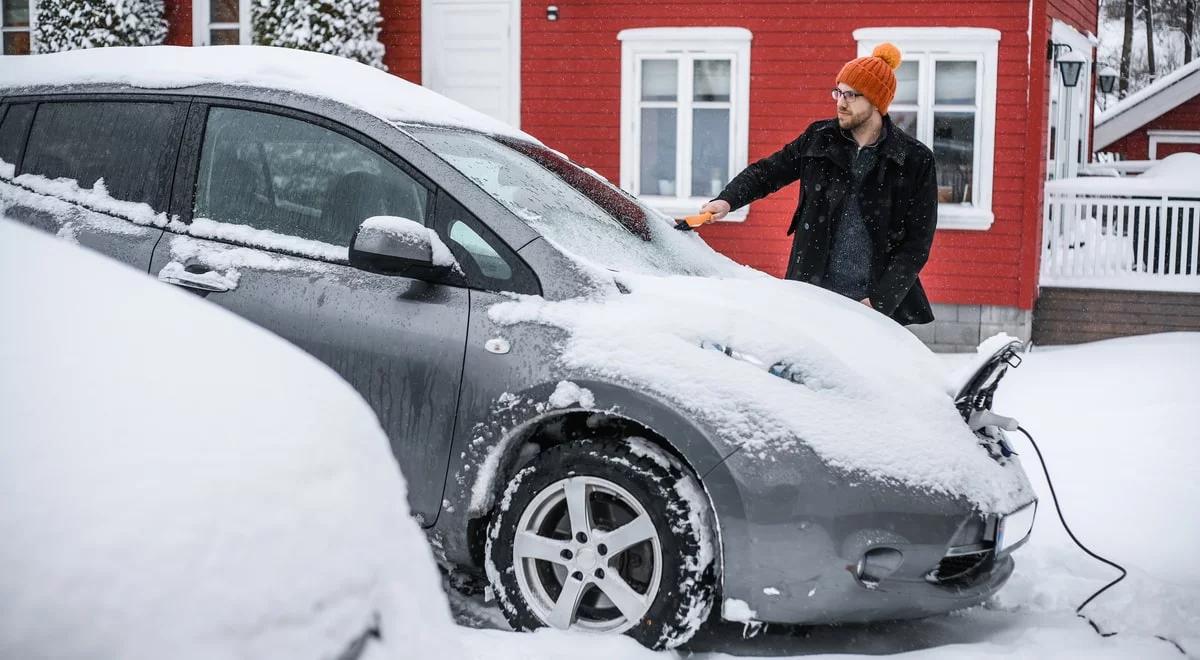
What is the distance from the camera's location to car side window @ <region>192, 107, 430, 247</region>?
12.1ft

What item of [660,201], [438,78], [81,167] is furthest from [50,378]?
[438,78]

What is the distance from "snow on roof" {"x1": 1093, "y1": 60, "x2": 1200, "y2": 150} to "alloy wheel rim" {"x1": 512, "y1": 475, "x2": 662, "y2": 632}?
19914 mm

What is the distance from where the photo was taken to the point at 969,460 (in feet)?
10.7

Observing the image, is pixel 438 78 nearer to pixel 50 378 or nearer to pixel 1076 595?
pixel 1076 595

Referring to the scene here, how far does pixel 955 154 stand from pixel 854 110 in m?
7.24

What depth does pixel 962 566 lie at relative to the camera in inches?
131

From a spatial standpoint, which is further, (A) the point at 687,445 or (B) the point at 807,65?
(B) the point at 807,65

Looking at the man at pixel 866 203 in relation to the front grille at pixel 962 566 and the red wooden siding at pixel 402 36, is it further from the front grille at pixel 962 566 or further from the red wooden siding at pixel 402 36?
the red wooden siding at pixel 402 36

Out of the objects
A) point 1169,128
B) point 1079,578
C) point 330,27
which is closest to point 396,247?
point 1079,578

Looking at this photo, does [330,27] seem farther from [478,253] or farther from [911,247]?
[478,253]

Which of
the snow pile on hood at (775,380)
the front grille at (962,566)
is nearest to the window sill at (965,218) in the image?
the snow pile on hood at (775,380)

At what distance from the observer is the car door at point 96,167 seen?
3928 millimetres

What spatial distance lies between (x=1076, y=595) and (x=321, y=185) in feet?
9.39

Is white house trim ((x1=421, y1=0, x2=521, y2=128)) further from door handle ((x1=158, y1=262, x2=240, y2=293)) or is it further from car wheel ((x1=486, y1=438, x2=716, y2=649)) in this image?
car wheel ((x1=486, y1=438, x2=716, y2=649))
